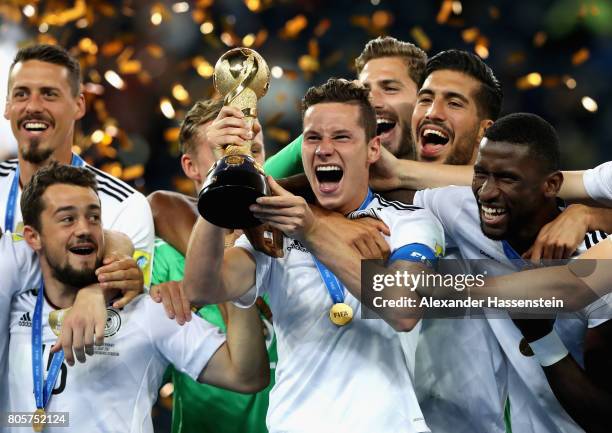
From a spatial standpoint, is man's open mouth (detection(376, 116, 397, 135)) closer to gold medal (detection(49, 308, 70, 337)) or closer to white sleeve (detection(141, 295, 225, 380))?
white sleeve (detection(141, 295, 225, 380))

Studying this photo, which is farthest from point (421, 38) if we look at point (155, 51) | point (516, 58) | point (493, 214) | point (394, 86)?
point (493, 214)

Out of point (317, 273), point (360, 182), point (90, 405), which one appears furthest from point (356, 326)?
point (90, 405)

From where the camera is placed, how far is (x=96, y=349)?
3492mm

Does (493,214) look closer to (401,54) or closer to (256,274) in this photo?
(256,274)

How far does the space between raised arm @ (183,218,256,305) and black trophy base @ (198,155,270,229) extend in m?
0.10

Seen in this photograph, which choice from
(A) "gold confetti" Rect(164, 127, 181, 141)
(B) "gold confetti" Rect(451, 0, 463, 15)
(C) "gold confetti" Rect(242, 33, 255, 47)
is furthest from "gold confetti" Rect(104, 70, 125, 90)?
(B) "gold confetti" Rect(451, 0, 463, 15)

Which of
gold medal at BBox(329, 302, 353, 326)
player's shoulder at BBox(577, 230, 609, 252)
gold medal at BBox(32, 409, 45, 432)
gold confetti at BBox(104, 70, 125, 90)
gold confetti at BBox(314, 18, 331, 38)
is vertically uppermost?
gold confetti at BBox(314, 18, 331, 38)

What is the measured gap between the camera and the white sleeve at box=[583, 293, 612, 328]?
3293 mm

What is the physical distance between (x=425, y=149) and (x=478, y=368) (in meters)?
0.85

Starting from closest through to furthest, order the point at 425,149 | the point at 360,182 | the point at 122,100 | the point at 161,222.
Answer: the point at 360,182
the point at 425,149
the point at 161,222
the point at 122,100

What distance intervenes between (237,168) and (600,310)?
1.28m

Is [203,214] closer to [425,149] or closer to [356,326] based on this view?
[356,326]

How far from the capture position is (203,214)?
271 centimetres

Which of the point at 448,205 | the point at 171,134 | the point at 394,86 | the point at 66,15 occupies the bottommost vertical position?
the point at 448,205
